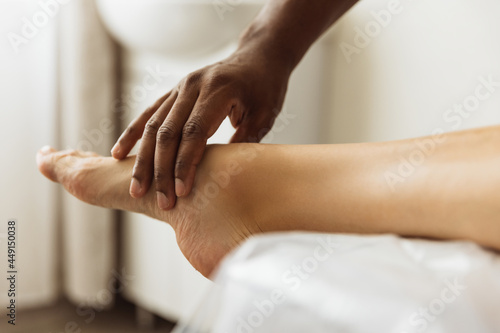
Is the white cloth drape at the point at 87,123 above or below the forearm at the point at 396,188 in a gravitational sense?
below

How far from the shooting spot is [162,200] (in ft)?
2.36

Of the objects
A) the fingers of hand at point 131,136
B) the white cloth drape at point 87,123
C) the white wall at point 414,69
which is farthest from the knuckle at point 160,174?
the white cloth drape at point 87,123

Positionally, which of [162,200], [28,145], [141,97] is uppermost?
[162,200]

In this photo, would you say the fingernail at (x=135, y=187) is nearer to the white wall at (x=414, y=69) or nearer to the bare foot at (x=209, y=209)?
the bare foot at (x=209, y=209)

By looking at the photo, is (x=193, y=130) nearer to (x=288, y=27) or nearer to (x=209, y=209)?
(x=209, y=209)

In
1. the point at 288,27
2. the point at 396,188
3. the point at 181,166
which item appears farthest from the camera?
the point at 288,27

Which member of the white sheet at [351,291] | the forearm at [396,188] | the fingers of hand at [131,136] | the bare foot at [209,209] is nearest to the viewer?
the white sheet at [351,291]

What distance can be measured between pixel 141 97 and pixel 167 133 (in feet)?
2.83

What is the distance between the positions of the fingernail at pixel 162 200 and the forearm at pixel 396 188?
13 centimetres

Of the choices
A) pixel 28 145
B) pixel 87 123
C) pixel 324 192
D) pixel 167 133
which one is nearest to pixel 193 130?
pixel 167 133

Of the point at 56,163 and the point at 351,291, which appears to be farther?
the point at 56,163

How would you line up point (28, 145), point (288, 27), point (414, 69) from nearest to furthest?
point (288, 27) → point (414, 69) → point (28, 145)

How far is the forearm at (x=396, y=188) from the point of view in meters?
0.49

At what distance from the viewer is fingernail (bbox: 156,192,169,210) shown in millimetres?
716
